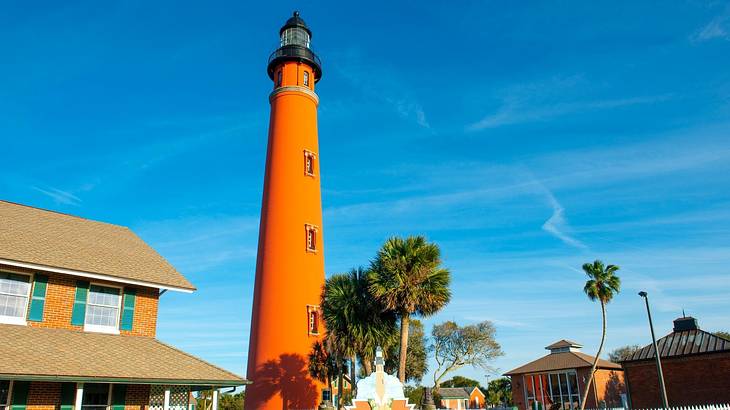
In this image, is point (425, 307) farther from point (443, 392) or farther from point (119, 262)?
point (443, 392)

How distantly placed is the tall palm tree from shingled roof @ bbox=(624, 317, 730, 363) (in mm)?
17087

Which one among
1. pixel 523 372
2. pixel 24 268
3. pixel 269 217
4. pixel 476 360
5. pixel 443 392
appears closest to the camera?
pixel 24 268

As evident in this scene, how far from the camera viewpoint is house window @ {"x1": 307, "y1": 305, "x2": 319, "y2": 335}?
1182 inches

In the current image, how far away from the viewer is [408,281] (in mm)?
25172

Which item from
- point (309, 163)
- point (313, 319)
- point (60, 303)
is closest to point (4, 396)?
point (60, 303)

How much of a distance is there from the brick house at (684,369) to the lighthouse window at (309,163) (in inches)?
909

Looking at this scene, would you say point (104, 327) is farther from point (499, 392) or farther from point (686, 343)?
point (499, 392)

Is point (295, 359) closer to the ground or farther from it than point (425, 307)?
closer to the ground

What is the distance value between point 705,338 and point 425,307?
61.0ft

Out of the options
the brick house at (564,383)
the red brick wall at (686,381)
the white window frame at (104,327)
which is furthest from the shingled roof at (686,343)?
the white window frame at (104,327)

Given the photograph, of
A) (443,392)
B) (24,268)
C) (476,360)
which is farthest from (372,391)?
(443,392)

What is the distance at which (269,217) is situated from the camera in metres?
31.1

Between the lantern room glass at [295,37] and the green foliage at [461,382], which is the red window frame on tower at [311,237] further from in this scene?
the green foliage at [461,382]

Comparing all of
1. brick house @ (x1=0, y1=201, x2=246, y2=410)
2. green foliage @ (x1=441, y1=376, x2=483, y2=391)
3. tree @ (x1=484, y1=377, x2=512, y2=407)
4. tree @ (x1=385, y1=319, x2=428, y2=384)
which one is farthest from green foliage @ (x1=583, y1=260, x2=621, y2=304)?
green foliage @ (x1=441, y1=376, x2=483, y2=391)
